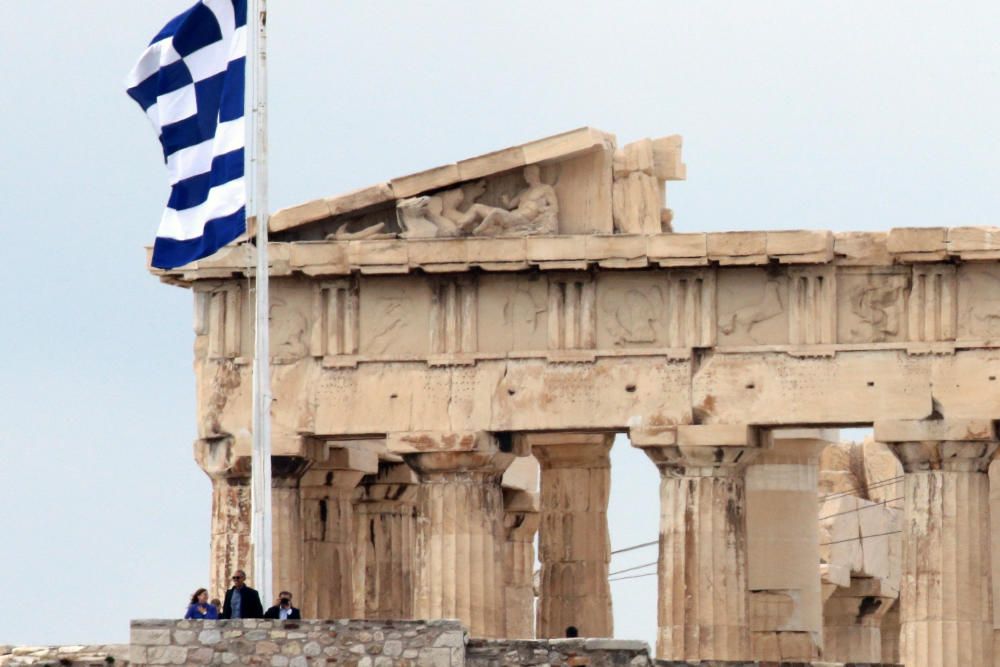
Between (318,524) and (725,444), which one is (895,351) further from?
(318,524)

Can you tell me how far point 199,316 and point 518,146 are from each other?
18.3 ft

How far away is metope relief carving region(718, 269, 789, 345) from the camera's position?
59562 millimetres

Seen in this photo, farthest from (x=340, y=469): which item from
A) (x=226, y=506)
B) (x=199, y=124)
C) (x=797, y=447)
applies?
(x=199, y=124)

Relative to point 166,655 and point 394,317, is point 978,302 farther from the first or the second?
point 166,655

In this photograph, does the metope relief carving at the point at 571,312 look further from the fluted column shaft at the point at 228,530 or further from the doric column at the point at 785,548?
the doric column at the point at 785,548

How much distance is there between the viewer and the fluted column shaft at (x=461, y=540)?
198ft

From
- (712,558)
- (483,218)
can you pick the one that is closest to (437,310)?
(483,218)

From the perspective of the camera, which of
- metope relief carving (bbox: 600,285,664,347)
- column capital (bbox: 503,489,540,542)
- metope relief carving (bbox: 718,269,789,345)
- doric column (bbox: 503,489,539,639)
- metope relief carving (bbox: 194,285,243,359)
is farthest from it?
column capital (bbox: 503,489,540,542)

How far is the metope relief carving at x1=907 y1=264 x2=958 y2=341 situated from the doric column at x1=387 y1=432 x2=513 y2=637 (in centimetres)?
642

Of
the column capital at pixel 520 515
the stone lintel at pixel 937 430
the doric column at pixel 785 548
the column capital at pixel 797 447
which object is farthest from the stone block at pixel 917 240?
the column capital at pixel 520 515

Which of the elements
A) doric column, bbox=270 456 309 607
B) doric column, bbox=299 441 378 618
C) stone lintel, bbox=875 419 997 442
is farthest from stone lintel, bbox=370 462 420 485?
stone lintel, bbox=875 419 997 442

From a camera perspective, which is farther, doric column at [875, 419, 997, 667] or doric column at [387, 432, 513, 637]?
doric column at [387, 432, 513, 637]

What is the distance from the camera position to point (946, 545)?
58531 mm

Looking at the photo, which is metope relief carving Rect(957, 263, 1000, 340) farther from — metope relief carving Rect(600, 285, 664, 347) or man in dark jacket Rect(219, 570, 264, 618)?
man in dark jacket Rect(219, 570, 264, 618)
